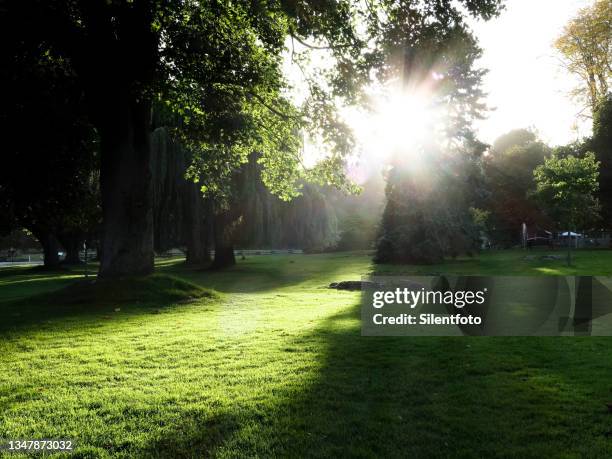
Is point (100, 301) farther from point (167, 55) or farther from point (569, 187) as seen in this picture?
point (569, 187)

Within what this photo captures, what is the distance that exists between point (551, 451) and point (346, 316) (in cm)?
637

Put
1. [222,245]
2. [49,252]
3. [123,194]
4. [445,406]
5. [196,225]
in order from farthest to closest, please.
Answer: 1. [49,252]
2. [222,245]
3. [196,225]
4. [123,194]
5. [445,406]

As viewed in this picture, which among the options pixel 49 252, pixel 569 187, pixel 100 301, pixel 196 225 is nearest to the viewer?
pixel 100 301

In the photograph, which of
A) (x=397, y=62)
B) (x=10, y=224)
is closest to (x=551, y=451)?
(x=10, y=224)

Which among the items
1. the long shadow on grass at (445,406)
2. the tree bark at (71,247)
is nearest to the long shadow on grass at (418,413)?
the long shadow on grass at (445,406)

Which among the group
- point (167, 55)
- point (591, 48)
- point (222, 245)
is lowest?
point (222, 245)

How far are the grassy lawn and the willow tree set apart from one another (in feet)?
14.3

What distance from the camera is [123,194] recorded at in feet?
39.7

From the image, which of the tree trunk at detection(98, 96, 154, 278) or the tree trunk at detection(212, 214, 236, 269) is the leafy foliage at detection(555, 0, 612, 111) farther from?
the tree trunk at detection(98, 96, 154, 278)

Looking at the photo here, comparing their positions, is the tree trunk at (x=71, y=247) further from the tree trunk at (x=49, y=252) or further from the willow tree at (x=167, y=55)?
the willow tree at (x=167, y=55)

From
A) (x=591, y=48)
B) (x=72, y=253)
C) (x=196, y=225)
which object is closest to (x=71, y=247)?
(x=72, y=253)

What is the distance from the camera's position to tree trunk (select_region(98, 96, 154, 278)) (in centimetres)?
1209

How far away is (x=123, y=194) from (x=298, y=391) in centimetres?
917

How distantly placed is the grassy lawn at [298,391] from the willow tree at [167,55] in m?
4.37
